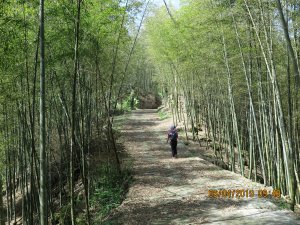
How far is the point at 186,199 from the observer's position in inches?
247

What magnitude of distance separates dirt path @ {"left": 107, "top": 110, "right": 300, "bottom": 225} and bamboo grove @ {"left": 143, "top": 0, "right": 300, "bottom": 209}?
76 centimetres

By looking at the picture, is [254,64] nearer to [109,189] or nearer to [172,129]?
[172,129]

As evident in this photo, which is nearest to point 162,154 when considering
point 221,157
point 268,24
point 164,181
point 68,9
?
point 221,157

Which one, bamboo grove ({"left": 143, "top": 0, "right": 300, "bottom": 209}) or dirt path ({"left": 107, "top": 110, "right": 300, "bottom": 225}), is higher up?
bamboo grove ({"left": 143, "top": 0, "right": 300, "bottom": 209})

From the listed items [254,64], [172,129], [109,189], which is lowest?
[109,189]

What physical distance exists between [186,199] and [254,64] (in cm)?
445

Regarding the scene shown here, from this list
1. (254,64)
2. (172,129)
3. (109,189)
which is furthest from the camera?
(172,129)

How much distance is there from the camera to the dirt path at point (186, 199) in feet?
17.2
